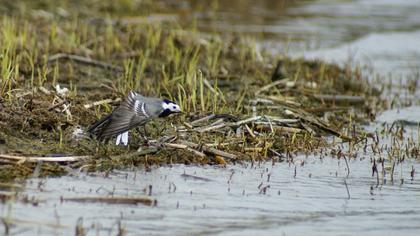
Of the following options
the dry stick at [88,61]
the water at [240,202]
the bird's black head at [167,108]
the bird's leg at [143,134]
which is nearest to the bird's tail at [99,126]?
the bird's leg at [143,134]

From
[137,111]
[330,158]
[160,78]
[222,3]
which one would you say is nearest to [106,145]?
[137,111]

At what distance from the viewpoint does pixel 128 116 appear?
8719 millimetres

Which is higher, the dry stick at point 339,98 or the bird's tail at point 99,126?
the dry stick at point 339,98

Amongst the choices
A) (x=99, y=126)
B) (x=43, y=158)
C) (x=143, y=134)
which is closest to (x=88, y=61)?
(x=143, y=134)

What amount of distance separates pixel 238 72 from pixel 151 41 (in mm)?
1625

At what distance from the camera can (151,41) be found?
46.8 ft

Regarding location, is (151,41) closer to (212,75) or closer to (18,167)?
(212,75)

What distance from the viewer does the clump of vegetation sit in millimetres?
8758

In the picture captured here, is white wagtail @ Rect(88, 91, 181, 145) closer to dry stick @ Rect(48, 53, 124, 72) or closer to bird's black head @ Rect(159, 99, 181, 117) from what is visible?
bird's black head @ Rect(159, 99, 181, 117)

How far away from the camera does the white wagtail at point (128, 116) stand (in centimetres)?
862

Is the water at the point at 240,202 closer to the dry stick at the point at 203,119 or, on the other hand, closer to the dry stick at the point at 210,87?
the dry stick at the point at 203,119

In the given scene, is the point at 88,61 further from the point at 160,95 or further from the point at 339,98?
the point at 339,98

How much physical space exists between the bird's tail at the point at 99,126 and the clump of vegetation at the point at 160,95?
11cm

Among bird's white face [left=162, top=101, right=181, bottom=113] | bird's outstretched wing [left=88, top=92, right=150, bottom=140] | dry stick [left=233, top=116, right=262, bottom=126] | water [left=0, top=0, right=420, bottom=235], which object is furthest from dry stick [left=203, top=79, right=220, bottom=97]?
bird's outstretched wing [left=88, top=92, right=150, bottom=140]
